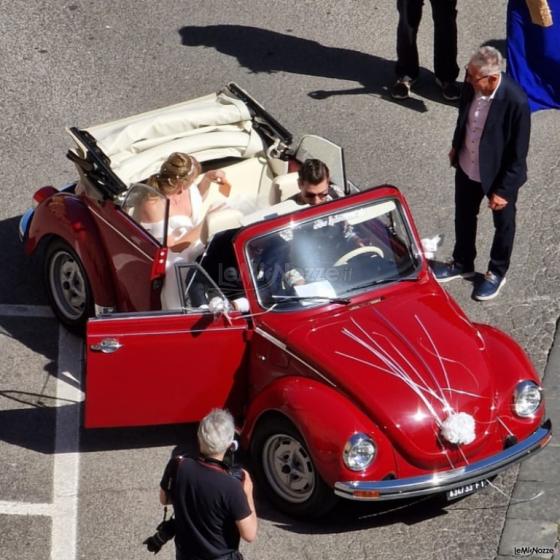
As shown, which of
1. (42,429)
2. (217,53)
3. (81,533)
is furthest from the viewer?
(217,53)

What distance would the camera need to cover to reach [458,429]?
7.21 metres

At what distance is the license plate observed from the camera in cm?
724

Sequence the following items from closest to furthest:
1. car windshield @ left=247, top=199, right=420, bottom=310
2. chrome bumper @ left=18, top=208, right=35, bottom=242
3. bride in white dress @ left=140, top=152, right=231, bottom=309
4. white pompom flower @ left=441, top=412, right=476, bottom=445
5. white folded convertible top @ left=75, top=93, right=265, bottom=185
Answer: white pompom flower @ left=441, top=412, right=476, bottom=445
car windshield @ left=247, top=199, right=420, bottom=310
bride in white dress @ left=140, top=152, right=231, bottom=309
white folded convertible top @ left=75, top=93, right=265, bottom=185
chrome bumper @ left=18, top=208, right=35, bottom=242

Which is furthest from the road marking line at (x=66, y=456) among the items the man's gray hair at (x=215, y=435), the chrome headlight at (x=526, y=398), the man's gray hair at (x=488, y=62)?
the man's gray hair at (x=488, y=62)

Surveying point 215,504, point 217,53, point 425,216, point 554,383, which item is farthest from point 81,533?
point 217,53

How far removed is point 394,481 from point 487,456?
0.64 m

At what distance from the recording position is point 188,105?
33.2 feet

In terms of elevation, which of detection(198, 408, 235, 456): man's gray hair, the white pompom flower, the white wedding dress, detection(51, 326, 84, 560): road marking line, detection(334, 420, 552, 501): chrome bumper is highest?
detection(198, 408, 235, 456): man's gray hair

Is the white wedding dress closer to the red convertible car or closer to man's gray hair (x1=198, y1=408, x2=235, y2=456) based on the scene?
the red convertible car

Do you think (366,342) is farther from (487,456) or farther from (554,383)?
(554,383)

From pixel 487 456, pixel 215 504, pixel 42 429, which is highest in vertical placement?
pixel 215 504

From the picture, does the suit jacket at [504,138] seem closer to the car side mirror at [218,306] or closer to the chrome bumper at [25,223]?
the car side mirror at [218,306]

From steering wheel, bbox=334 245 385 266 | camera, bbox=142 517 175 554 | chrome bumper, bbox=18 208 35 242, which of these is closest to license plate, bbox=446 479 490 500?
steering wheel, bbox=334 245 385 266

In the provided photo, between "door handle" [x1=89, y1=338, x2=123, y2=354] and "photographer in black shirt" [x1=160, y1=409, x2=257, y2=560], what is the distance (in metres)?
1.70
